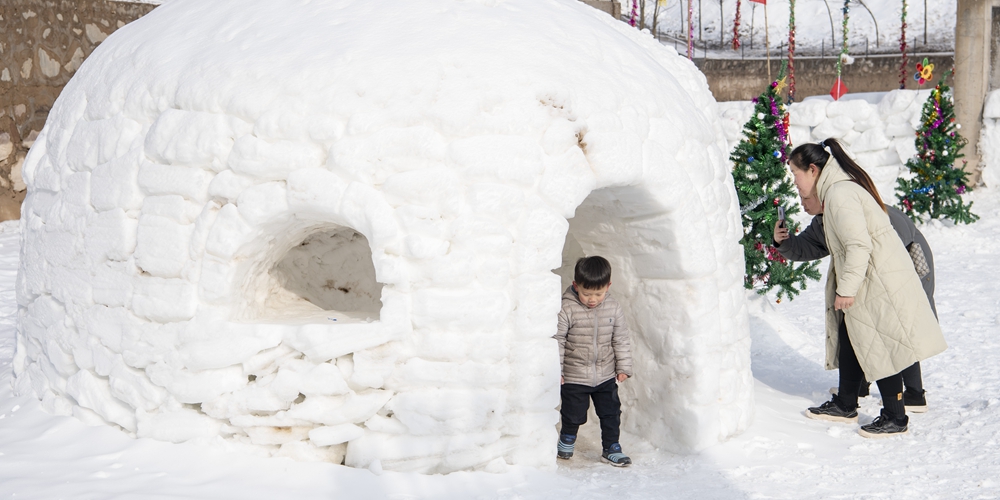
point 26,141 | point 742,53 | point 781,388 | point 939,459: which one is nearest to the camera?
point 939,459

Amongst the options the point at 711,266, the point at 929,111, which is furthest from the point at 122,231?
the point at 929,111

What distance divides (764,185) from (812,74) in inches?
475

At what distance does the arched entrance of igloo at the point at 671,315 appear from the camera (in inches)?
153

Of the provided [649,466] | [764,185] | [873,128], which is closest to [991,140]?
[873,128]

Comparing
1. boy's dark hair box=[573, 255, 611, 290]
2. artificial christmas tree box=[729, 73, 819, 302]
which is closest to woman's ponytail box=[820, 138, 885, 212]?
boy's dark hair box=[573, 255, 611, 290]

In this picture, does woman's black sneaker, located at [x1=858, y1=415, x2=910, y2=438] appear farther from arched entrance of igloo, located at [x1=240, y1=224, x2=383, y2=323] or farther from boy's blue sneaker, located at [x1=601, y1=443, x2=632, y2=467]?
arched entrance of igloo, located at [x1=240, y1=224, x2=383, y2=323]

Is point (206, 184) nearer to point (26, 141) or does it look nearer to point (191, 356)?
point (191, 356)

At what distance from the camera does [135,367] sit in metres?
3.42

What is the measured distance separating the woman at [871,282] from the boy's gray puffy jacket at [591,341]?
110 centimetres

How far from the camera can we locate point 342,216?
3209mm

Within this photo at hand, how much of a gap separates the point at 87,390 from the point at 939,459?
149 inches

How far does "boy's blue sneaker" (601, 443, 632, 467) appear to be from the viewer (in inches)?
153

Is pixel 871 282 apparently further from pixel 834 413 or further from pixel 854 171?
pixel 834 413

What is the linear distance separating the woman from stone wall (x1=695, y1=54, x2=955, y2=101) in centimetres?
1346
